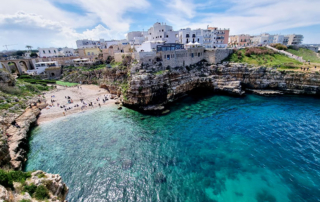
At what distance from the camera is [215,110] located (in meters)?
33.8

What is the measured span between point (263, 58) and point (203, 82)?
2626 cm

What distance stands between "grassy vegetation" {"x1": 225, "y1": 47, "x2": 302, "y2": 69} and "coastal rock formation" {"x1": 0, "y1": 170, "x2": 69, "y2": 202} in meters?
55.7

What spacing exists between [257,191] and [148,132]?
1748 centimetres

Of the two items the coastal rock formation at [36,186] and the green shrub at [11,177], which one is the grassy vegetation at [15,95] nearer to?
the green shrub at [11,177]

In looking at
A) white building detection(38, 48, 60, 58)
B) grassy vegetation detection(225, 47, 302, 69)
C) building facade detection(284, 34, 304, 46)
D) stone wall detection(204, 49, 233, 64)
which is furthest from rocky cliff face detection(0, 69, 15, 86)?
building facade detection(284, 34, 304, 46)

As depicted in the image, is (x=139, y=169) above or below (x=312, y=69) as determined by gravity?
below

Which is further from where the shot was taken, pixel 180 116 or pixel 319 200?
pixel 180 116

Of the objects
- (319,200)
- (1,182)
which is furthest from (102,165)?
(319,200)

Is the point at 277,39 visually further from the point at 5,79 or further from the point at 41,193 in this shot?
the point at 5,79

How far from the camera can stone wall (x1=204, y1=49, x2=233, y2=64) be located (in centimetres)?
4768

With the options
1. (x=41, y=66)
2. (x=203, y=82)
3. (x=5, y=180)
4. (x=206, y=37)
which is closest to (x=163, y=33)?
(x=206, y=37)

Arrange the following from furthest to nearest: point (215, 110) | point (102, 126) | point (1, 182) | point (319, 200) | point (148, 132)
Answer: point (215, 110)
point (102, 126)
point (148, 132)
point (319, 200)
point (1, 182)

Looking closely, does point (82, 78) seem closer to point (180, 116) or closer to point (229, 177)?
point (180, 116)

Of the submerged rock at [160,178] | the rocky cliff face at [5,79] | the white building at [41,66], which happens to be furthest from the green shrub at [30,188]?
Result: the white building at [41,66]
